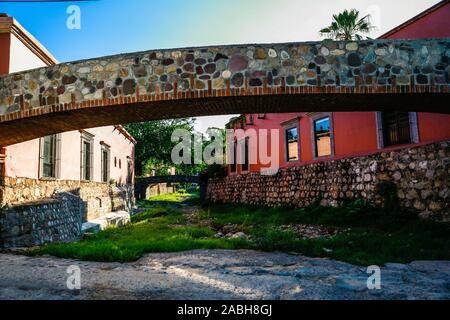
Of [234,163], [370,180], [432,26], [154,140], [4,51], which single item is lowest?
[370,180]

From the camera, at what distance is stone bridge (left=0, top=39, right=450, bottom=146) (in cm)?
546

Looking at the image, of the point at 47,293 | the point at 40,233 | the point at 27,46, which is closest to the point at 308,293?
the point at 47,293

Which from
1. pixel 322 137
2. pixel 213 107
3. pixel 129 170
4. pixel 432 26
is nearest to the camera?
pixel 213 107

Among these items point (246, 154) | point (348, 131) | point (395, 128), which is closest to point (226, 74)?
point (395, 128)

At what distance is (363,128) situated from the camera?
10648 mm

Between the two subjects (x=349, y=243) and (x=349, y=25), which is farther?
(x=349, y=25)

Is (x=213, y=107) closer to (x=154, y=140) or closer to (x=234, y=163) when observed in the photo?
(x=234, y=163)

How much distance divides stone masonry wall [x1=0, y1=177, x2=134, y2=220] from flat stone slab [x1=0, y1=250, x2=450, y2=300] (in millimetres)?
2505

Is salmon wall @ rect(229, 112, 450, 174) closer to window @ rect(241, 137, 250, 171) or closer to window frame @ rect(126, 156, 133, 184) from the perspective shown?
window @ rect(241, 137, 250, 171)

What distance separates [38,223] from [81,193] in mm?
5247

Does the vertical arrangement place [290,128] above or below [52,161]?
above

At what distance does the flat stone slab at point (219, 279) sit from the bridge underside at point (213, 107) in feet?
8.83

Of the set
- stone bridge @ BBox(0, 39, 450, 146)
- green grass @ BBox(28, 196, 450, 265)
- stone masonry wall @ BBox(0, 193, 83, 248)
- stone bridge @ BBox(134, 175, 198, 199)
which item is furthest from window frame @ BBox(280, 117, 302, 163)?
stone bridge @ BBox(134, 175, 198, 199)

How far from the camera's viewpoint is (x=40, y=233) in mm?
7434
